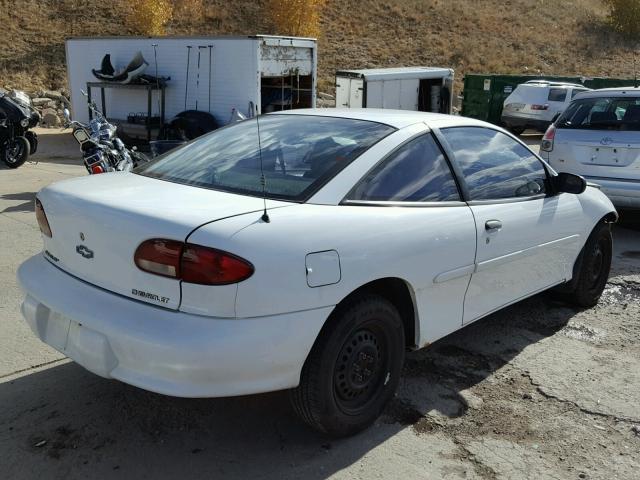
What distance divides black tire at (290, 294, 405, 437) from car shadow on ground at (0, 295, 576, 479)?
0.50ft

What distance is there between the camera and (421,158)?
11.7ft

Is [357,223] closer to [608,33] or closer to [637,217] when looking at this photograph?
[637,217]

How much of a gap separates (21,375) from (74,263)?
1.08 metres

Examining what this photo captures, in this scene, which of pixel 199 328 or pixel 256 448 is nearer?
pixel 199 328

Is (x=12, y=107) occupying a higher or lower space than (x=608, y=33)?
lower

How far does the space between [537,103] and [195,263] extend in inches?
768

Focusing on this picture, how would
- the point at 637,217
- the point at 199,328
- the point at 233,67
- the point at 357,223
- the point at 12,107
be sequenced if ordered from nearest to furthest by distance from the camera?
the point at 199,328, the point at 357,223, the point at 637,217, the point at 12,107, the point at 233,67

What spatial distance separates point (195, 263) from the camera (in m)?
2.62

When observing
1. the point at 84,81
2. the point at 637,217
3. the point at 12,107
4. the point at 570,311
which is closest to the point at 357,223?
the point at 570,311

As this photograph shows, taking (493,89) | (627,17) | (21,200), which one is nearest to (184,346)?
(21,200)

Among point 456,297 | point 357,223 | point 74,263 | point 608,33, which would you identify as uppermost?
point 608,33

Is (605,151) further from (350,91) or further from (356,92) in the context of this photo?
(350,91)

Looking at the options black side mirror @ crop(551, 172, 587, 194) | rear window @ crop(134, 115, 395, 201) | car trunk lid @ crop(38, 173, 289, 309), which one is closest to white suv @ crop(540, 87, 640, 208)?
black side mirror @ crop(551, 172, 587, 194)

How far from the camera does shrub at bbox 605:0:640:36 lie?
140ft
